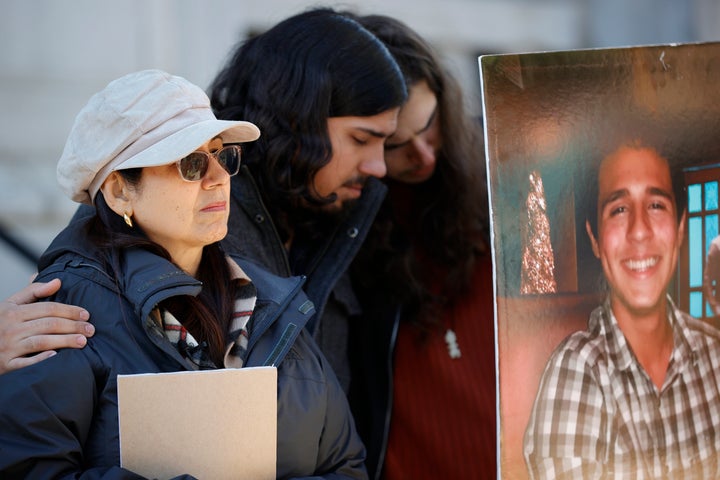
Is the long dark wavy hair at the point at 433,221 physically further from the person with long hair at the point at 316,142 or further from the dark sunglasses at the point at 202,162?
the dark sunglasses at the point at 202,162

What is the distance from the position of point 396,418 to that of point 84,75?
2416 millimetres

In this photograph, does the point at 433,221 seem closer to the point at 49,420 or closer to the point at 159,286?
the point at 159,286

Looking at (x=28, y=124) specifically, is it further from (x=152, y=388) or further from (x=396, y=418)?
(x=152, y=388)

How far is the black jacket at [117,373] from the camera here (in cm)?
132

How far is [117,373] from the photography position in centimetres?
140

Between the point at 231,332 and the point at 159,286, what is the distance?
16 cm

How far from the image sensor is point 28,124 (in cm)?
386

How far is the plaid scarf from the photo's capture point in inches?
57.8

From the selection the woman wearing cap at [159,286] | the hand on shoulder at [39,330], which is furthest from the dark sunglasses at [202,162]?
the hand on shoulder at [39,330]

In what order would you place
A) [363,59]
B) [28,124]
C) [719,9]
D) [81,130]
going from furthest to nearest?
1. [719,9]
2. [28,124]
3. [363,59]
4. [81,130]

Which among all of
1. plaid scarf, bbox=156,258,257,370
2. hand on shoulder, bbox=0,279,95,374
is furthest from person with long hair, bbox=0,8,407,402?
hand on shoulder, bbox=0,279,95,374

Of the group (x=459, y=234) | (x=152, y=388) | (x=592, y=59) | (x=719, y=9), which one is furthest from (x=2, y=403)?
(x=719, y=9)

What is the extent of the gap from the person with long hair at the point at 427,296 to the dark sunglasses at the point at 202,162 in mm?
759

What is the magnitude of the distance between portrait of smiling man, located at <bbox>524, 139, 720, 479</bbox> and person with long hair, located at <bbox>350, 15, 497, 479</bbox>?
59 centimetres
